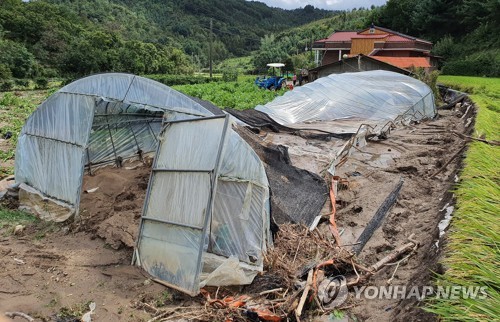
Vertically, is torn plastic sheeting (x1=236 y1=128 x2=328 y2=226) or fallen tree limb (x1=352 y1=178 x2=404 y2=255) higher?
torn plastic sheeting (x1=236 y1=128 x2=328 y2=226)

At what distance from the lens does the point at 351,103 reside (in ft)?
55.3

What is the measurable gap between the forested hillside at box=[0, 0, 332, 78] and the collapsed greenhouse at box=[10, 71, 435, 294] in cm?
3371

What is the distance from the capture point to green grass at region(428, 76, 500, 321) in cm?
327

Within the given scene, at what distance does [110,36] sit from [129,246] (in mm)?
53544

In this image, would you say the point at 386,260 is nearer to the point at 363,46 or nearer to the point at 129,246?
the point at 129,246

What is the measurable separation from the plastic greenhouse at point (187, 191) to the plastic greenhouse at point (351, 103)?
7.76 meters

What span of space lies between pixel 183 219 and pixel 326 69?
78.5 feet

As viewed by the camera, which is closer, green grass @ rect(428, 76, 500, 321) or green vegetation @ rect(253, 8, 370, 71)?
green grass @ rect(428, 76, 500, 321)

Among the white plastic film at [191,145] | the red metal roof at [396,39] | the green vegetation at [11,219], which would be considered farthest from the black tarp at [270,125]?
the red metal roof at [396,39]

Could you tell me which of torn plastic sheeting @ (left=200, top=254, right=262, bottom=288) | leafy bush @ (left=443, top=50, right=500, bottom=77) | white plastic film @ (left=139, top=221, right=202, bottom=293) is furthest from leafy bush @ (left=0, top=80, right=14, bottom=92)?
leafy bush @ (left=443, top=50, right=500, bottom=77)

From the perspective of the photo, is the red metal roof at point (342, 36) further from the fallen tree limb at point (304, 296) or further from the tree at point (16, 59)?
the fallen tree limb at point (304, 296)

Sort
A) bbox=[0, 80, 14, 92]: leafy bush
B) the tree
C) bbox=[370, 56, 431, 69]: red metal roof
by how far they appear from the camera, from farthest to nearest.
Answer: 1. the tree
2. bbox=[0, 80, 14, 92]: leafy bush
3. bbox=[370, 56, 431, 69]: red metal roof

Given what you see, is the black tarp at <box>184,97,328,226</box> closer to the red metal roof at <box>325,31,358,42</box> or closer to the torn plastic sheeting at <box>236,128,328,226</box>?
the torn plastic sheeting at <box>236,128,328,226</box>

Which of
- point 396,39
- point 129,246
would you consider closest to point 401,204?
point 129,246
